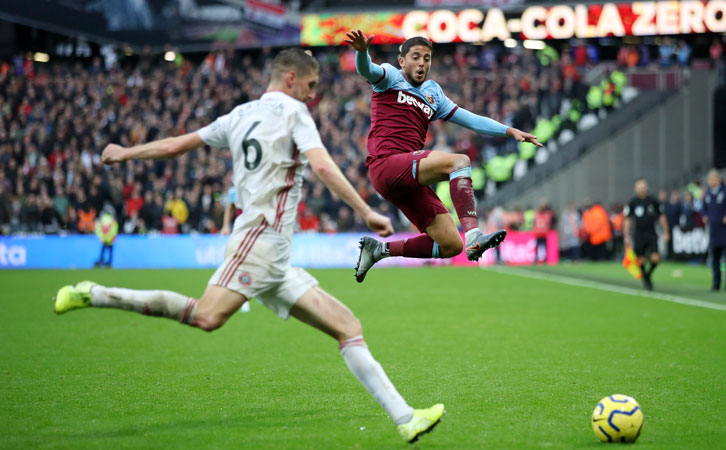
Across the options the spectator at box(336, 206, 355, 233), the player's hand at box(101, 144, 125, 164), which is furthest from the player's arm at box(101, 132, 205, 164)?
the spectator at box(336, 206, 355, 233)

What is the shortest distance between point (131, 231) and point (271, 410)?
75.7 ft

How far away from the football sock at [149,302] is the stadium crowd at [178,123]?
72.5 feet

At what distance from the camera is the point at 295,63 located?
17.9ft

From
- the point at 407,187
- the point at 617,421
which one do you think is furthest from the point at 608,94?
the point at 617,421

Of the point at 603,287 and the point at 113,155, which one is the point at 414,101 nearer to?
the point at 113,155

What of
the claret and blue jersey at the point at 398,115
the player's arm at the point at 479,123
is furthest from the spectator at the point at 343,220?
the claret and blue jersey at the point at 398,115

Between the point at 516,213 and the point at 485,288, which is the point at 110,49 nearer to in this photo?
the point at 516,213

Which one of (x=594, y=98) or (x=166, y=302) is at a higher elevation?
(x=594, y=98)

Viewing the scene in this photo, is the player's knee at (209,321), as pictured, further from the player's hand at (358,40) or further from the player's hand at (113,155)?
the player's hand at (358,40)

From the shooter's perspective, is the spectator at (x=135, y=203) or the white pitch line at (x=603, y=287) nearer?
the white pitch line at (x=603, y=287)

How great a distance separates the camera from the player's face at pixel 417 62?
7.30 metres

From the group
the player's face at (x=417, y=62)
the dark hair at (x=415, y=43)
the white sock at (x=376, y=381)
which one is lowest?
the white sock at (x=376, y=381)

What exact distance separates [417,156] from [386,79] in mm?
698

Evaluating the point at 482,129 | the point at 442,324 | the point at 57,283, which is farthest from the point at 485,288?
the point at 482,129
